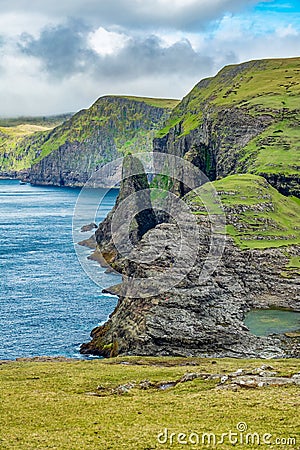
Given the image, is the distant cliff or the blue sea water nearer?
the distant cliff

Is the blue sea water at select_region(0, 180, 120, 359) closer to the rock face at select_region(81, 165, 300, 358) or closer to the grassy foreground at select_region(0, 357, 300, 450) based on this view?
the rock face at select_region(81, 165, 300, 358)

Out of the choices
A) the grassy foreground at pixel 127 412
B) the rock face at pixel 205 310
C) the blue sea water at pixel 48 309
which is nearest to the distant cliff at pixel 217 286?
the rock face at pixel 205 310

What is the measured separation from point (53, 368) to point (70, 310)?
72.3 m

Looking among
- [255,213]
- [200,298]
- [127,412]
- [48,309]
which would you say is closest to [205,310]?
[200,298]

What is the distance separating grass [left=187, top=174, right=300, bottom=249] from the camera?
15100cm

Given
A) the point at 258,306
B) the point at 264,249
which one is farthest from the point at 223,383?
the point at 264,249

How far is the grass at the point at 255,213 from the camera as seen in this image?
151000 millimetres

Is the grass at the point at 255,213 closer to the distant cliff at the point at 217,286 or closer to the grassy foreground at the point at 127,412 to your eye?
the distant cliff at the point at 217,286

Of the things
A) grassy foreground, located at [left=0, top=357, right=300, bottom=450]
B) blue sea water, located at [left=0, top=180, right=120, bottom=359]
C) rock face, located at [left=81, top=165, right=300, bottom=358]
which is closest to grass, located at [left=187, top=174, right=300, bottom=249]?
rock face, located at [left=81, top=165, right=300, bottom=358]

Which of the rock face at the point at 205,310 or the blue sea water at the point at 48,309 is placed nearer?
the rock face at the point at 205,310

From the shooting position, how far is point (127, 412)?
50.5 metres

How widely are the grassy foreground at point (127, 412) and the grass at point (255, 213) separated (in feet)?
269

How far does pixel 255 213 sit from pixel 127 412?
116 m

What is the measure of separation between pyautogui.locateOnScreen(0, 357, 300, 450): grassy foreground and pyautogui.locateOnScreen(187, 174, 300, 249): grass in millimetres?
82101
